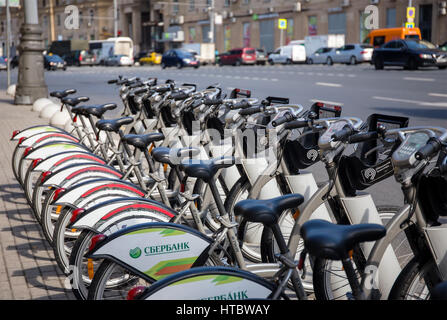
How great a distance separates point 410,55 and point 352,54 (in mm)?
11650

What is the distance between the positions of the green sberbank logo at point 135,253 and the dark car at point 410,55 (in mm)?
28794

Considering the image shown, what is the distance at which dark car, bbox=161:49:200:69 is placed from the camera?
1841 inches

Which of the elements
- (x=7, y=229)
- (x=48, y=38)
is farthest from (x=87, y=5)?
(x=7, y=229)

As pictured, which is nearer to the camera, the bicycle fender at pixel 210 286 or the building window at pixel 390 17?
the bicycle fender at pixel 210 286

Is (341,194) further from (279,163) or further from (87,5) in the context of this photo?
(87,5)

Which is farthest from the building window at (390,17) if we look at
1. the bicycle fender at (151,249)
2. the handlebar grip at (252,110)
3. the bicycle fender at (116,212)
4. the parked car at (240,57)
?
the bicycle fender at (151,249)

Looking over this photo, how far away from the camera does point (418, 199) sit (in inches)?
117

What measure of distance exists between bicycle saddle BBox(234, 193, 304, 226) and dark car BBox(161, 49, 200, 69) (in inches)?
1755

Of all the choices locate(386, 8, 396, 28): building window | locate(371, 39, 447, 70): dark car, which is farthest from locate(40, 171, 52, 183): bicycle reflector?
locate(386, 8, 396, 28): building window

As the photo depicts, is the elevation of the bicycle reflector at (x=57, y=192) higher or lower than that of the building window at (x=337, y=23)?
lower

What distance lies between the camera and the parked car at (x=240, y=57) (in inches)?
1977

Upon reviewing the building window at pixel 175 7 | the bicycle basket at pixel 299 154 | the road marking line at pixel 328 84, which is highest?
the building window at pixel 175 7

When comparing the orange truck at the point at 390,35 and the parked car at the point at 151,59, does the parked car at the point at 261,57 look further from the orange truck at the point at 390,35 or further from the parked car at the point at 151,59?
the parked car at the point at 151,59

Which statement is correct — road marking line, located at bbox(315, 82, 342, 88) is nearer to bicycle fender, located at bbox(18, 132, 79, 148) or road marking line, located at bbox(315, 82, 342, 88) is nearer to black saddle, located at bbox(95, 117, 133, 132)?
bicycle fender, located at bbox(18, 132, 79, 148)
